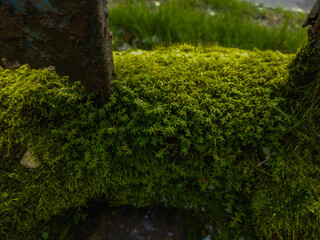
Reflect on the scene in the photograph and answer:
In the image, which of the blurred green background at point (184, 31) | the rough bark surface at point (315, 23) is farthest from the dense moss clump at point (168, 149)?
the blurred green background at point (184, 31)

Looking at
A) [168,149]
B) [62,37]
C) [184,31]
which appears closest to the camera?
[62,37]

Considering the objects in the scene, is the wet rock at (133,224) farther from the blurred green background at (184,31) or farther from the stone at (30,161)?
the blurred green background at (184,31)

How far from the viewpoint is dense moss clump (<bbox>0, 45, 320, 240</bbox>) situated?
1.59 m

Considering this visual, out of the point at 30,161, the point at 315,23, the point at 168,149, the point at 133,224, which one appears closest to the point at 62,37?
the point at 30,161

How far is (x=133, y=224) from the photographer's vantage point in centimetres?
179

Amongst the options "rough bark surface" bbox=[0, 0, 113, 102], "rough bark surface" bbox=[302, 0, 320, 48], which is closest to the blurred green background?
"rough bark surface" bbox=[302, 0, 320, 48]

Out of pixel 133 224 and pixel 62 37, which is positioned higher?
pixel 62 37

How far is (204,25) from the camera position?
12.5 feet

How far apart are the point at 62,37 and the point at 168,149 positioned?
3.74 feet

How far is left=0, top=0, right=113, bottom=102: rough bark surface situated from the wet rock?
3.47ft

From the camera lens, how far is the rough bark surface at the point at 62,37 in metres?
1.30

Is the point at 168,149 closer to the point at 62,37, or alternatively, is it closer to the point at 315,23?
the point at 62,37

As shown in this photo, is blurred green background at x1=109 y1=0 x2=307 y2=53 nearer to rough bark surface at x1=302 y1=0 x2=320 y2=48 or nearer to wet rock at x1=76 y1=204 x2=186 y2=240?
rough bark surface at x1=302 y1=0 x2=320 y2=48

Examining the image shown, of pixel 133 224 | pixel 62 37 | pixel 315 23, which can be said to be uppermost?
pixel 315 23
